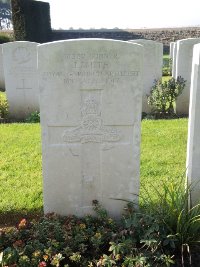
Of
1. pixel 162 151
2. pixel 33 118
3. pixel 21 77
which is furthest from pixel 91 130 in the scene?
pixel 21 77

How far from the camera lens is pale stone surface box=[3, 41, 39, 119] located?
7.73 m

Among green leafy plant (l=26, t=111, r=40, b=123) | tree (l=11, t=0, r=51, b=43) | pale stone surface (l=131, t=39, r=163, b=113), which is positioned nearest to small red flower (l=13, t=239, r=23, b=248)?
→ green leafy plant (l=26, t=111, r=40, b=123)

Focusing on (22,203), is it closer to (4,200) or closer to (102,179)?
(4,200)

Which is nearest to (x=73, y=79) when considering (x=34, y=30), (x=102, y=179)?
(x=102, y=179)

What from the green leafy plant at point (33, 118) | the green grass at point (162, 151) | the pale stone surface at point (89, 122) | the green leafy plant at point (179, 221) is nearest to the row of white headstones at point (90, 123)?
the pale stone surface at point (89, 122)

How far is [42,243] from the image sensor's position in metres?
3.01

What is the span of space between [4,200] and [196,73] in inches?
103

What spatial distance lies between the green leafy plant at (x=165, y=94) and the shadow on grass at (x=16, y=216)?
16.0 ft

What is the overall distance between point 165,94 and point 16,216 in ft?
17.1

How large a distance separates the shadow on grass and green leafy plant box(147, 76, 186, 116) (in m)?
4.89

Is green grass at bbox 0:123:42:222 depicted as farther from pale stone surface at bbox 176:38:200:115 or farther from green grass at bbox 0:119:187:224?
pale stone surface at bbox 176:38:200:115

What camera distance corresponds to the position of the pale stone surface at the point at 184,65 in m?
8.01

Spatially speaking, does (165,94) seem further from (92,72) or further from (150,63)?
(92,72)

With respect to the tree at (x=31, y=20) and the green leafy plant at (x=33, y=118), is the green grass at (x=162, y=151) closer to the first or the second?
the green leafy plant at (x=33, y=118)
